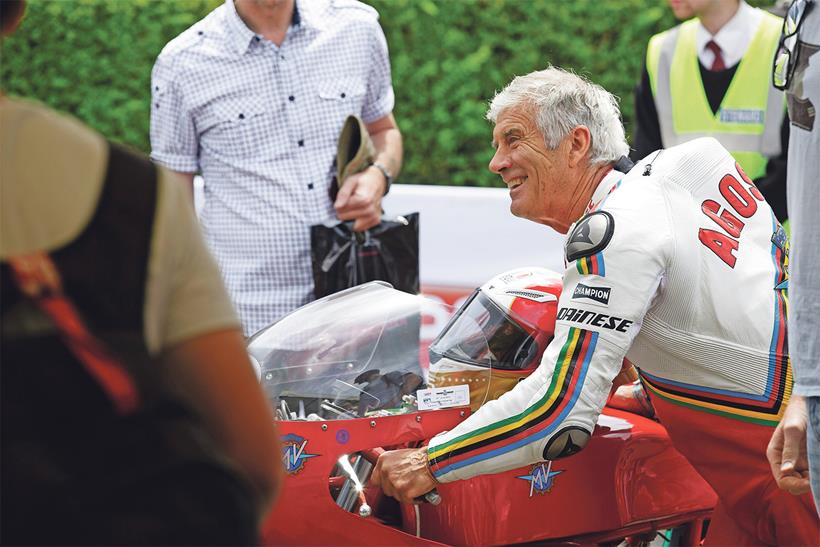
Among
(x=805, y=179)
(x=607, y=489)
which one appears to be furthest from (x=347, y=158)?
(x=805, y=179)

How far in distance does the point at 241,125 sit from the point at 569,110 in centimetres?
138

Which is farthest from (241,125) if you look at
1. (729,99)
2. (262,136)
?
(729,99)

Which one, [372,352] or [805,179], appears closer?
[805,179]

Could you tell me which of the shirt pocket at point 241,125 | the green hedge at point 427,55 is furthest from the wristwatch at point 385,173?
the green hedge at point 427,55

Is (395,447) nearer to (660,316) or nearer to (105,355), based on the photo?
(660,316)

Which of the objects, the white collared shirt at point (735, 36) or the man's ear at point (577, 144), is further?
the white collared shirt at point (735, 36)

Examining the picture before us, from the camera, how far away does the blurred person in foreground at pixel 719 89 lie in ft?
15.4

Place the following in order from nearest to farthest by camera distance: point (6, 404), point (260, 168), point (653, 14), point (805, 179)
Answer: point (6, 404) → point (805, 179) → point (260, 168) → point (653, 14)

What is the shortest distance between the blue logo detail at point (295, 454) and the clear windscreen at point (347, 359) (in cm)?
6

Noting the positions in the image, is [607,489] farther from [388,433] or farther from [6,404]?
[6,404]

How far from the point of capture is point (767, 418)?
8.66 ft

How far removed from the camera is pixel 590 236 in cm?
254

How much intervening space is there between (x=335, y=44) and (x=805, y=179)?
2.33 meters

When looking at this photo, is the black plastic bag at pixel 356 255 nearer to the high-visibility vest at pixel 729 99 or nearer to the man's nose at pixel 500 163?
the man's nose at pixel 500 163
